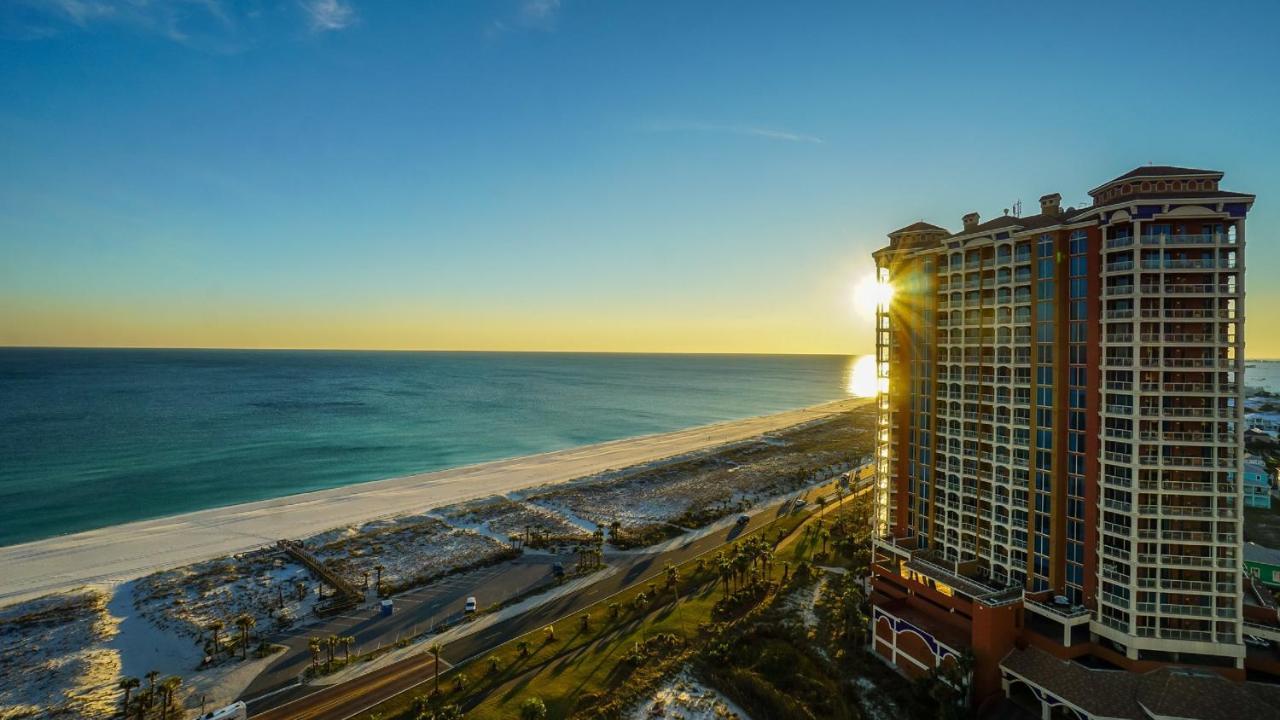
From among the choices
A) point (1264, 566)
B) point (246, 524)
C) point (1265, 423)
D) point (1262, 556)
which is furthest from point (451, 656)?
point (1265, 423)

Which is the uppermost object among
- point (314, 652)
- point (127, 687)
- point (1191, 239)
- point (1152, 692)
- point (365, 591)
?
point (1191, 239)

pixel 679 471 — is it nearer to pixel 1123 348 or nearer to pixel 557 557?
pixel 557 557

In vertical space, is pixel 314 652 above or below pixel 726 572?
below

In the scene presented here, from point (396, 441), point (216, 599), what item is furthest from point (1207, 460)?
point (396, 441)

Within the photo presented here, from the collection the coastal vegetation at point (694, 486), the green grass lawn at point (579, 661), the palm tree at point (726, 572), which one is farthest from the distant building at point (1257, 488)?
the green grass lawn at point (579, 661)

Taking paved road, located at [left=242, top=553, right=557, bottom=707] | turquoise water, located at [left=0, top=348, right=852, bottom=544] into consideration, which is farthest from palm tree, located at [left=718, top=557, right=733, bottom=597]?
turquoise water, located at [left=0, top=348, right=852, bottom=544]

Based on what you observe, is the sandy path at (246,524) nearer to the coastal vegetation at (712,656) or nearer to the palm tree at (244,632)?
the palm tree at (244,632)

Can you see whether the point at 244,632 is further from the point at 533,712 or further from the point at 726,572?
the point at 726,572

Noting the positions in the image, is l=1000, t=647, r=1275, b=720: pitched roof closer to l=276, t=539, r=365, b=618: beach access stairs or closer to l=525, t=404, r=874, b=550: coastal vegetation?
l=525, t=404, r=874, b=550: coastal vegetation
